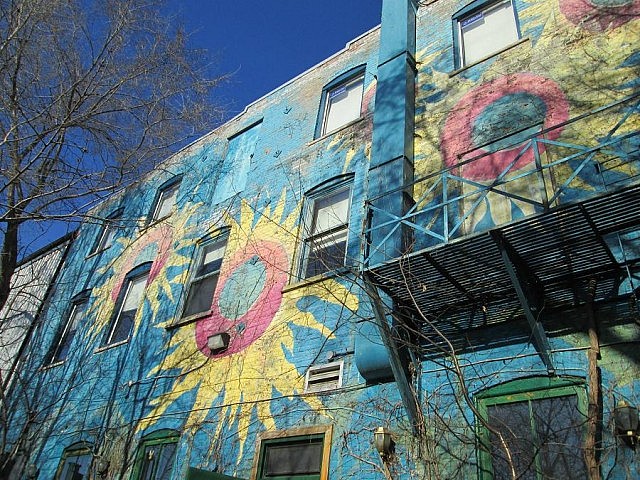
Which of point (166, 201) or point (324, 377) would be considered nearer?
point (324, 377)

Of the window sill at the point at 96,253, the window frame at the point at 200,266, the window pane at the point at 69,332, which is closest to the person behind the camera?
the window frame at the point at 200,266

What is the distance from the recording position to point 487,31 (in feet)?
31.4

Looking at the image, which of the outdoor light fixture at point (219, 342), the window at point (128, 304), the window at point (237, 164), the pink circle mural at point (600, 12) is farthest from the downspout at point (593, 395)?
the window at point (128, 304)

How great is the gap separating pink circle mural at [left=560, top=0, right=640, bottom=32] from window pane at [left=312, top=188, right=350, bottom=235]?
432 centimetres

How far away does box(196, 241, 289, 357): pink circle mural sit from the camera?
8.83 meters

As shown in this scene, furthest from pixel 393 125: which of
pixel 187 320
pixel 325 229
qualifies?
pixel 187 320

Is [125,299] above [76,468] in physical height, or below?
above

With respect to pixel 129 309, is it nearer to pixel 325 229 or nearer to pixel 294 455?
pixel 325 229

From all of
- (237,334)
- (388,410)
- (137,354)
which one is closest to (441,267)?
(388,410)

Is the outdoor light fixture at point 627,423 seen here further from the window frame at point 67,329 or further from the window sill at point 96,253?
the window sill at point 96,253

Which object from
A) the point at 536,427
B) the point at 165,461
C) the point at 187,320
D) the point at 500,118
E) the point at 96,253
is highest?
the point at 96,253

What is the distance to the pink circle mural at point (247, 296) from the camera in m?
8.83

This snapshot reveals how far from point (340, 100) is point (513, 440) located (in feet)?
25.8

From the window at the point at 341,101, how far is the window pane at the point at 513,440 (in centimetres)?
650
